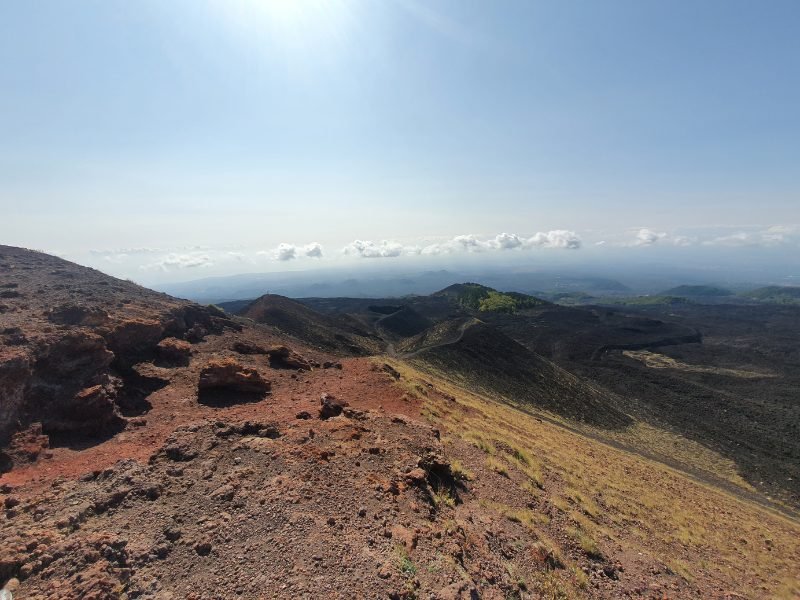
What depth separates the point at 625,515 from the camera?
16.0 metres

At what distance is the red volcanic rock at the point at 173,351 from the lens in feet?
65.6

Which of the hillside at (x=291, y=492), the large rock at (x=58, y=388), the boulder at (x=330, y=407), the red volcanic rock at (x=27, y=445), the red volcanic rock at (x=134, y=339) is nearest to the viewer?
the hillside at (x=291, y=492)

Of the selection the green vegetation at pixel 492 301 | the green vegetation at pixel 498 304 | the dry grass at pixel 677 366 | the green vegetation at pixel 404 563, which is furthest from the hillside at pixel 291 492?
the green vegetation at pixel 492 301

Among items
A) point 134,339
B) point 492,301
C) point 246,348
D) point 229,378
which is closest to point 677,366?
point 492,301

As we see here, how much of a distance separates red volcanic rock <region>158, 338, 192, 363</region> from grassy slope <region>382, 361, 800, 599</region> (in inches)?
505

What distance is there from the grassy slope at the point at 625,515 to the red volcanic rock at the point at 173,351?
12.8 meters

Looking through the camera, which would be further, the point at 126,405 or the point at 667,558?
the point at 126,405

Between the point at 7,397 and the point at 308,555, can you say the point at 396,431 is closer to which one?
the point at 308,555

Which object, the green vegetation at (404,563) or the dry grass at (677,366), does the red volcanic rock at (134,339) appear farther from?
the dry grass at (677,366)

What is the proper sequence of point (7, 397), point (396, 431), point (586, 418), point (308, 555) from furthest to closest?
point (586, 418) → point (396, 431) → point (7, 397) → point (308, 555)

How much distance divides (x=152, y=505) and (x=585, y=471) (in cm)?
2013

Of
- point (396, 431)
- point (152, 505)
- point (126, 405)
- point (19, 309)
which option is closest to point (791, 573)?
point (396, 431)

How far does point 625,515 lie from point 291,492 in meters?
14.5

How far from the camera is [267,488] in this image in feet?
32.8
